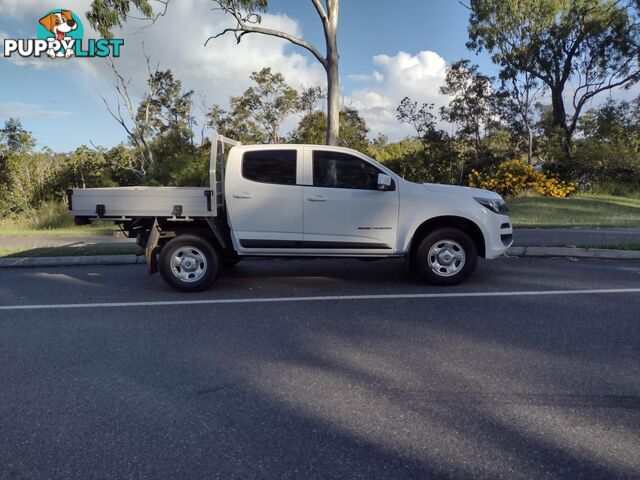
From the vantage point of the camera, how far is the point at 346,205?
22.8ft

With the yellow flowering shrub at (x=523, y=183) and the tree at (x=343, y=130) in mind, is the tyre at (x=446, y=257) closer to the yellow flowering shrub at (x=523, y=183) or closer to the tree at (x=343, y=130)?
the yellow flowering shrub at (x=523, y=183)

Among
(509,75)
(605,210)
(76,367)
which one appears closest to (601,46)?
(509,75)

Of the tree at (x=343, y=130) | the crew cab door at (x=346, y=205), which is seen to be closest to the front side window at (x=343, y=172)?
the crew cab door at (x=346, y=205)

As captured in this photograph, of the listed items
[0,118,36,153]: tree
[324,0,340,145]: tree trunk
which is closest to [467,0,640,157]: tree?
[324,0,340,145]: tree trunk

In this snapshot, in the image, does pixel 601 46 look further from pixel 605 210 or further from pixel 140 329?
pixel 140 329

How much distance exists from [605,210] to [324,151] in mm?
13336

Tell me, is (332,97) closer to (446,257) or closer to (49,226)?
(446,257)

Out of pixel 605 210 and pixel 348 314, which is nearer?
pixel 348 314

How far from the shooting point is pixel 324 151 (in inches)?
278

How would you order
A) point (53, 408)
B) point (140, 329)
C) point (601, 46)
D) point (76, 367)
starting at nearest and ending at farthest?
1. point (53, 408)
2. point (76, 367)
3. point (140, 329)
4. point (601, 46)

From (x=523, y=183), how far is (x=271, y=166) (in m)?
16.9

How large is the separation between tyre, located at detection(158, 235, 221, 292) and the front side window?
176 centimetres

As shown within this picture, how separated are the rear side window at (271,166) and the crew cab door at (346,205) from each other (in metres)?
0.23

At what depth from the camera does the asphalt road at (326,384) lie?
2.89 metres
